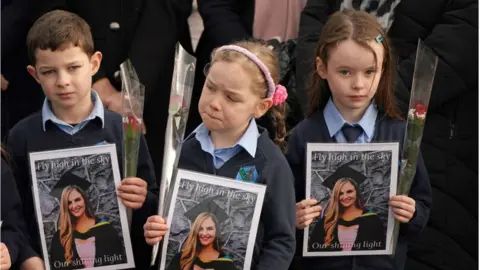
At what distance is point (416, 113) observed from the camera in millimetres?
3707

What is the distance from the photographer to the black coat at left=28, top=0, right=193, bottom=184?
180 inches

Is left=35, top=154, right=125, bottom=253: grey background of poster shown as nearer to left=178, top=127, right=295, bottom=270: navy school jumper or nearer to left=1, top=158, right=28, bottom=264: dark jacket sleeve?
left=1, top=158, right=28, bottom=264: dark jacket sleeve

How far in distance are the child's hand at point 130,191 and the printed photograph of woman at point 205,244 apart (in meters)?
0.24

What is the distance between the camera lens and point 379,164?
12.2 feet

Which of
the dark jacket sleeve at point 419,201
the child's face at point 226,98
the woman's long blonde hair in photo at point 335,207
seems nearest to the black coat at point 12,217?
the child's face at point 226,98

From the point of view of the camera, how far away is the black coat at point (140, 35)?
457 centimetres

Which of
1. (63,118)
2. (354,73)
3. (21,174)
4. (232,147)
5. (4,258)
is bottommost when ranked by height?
(4,258)

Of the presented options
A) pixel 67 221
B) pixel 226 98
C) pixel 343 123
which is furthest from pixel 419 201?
pixel 67 221

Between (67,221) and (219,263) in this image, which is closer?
(219,263)

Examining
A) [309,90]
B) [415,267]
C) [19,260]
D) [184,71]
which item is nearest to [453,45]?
[309,90]

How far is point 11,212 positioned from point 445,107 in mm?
1934

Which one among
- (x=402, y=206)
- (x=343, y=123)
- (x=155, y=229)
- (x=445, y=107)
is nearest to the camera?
(x=155, y=229)

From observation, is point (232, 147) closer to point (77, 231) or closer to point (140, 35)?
point (77, 231)

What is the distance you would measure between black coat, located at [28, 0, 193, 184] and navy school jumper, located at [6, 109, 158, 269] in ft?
2.56
